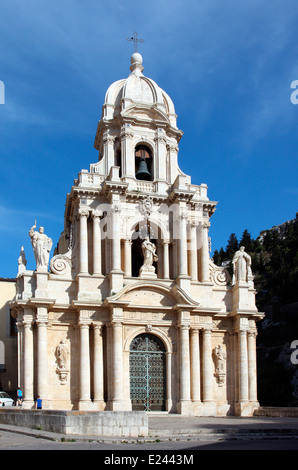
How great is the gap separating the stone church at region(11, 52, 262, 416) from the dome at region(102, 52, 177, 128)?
0.13m

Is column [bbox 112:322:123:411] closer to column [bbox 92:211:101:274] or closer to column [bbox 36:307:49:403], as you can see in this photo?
column [bbox 36:307:49:403]

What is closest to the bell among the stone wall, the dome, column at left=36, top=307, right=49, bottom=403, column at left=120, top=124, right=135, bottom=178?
column at left=120, top=124, right=135, bottom=178

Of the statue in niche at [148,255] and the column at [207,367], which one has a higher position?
the statue in niche at [148,255]

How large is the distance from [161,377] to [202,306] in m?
4.46

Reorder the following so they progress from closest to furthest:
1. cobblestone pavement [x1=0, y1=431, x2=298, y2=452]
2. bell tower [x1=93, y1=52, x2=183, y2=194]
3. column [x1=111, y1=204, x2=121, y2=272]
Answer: cobblestone pavement [x1=0, y1=431, x2=298, y2=452]
column [x1=111, y1=204, x2=121, y2=272]
bell tower [x1=93, y1=52, x2=183, y2=194]

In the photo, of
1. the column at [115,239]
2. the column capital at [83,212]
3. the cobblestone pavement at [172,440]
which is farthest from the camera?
the column capital at [83,212]

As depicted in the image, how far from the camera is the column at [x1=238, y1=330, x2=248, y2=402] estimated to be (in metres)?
34.4

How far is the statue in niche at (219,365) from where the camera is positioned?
34.9m

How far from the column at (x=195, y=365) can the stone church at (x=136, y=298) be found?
0.05m

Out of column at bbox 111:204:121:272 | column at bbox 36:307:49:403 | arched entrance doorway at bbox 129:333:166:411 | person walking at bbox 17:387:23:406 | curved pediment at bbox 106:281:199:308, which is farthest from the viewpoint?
column at bbox 111:204:121:272

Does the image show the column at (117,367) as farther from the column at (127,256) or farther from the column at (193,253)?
the column at (193,253)

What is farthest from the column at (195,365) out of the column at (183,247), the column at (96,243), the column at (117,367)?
the column at (96,243)

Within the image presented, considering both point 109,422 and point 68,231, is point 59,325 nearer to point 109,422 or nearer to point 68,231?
point 68,231
